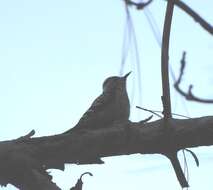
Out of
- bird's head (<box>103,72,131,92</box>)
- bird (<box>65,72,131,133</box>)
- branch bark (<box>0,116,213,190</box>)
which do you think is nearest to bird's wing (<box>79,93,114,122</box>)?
bird (<box>65,72,131,133</box>)

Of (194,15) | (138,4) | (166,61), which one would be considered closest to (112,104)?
(166,61)

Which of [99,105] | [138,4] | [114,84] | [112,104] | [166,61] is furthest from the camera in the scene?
[114,84]

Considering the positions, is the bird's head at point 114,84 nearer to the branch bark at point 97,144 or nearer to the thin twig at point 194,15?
the branch bark at point 97,144

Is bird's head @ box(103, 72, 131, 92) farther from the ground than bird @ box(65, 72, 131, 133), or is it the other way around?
bird's head @ box(103, 72, 131, 92)

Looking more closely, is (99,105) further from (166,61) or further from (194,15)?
(194,15)

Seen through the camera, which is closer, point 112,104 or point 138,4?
point 138,4

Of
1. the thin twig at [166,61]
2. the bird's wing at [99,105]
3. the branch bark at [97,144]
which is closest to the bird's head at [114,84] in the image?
the bird's wing at [99,105]

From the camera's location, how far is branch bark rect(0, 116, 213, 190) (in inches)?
110

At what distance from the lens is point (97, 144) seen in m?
2.96

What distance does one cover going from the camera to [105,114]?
514 cm

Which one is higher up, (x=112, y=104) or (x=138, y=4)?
(x=138, y=4)

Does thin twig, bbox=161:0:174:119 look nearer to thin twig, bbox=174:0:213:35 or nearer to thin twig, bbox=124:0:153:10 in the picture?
thin twig, bbox=124:0:153:10

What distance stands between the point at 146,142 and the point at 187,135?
256 millimetres

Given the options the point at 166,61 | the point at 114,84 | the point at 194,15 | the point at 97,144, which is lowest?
the point at 97,144
